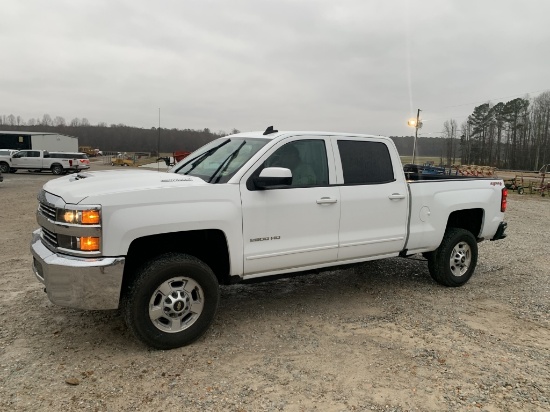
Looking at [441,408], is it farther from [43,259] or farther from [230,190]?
[43,259]

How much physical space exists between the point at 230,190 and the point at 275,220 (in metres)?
0.54

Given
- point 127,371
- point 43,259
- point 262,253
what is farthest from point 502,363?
point 43,259

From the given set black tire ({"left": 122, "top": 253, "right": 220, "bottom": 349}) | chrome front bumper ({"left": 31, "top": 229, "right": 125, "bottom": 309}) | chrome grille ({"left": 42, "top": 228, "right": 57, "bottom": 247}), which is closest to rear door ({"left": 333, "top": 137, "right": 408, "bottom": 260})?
black tire ({"left": 122, "top": 253, "right": 220, "bottom": 349})

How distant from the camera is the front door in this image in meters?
3.96

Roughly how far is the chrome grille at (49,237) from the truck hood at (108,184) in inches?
13.5

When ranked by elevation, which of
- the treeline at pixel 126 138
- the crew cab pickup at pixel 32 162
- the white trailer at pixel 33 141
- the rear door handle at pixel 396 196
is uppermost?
the treeline at pixel 126 138

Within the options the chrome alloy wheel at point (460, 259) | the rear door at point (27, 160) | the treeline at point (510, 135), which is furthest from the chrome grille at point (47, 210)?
the treeline at point (510, 135)

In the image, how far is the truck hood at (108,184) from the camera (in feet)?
11.1

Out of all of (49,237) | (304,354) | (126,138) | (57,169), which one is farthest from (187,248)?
(126,138)

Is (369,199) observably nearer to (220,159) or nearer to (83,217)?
(220,159)

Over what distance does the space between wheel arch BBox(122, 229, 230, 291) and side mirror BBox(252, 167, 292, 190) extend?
0.58 m

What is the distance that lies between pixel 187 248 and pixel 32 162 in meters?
32.0

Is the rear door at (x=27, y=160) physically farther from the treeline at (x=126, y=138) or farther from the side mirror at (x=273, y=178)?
the treeline at (x=126, y=138)

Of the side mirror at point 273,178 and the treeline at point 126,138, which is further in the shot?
the treeline at point 126,138
